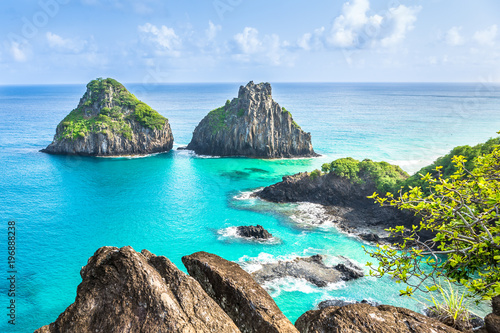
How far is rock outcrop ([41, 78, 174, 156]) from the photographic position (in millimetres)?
103000

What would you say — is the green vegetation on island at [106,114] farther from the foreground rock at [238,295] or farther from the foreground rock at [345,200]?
the foreground rock at [238,295]

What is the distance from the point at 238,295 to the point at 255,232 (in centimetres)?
4113

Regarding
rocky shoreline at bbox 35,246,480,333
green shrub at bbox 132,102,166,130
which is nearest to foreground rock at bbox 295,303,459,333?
rocky shoreline at bbox 35,246,480,333

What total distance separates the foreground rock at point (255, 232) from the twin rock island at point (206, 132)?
53.2 meters

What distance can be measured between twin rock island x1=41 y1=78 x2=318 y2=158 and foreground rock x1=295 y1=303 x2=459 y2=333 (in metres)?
94.6

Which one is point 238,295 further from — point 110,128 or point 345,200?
point 110,128

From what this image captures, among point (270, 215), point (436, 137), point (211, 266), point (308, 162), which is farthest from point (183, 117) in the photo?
point (211, 266)

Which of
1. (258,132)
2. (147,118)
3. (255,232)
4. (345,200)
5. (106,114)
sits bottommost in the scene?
(255,232)

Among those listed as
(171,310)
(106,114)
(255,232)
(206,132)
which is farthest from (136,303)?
(106,114)

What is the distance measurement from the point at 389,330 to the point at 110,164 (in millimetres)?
96537

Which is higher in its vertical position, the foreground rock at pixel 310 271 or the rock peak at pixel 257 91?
the rock peak at pixel 257 91

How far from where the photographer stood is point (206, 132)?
10969cm

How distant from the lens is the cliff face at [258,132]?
10319 cm

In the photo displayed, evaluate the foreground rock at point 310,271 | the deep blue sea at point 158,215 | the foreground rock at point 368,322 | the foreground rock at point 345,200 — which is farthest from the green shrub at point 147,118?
the foreground rock at point 368,322
